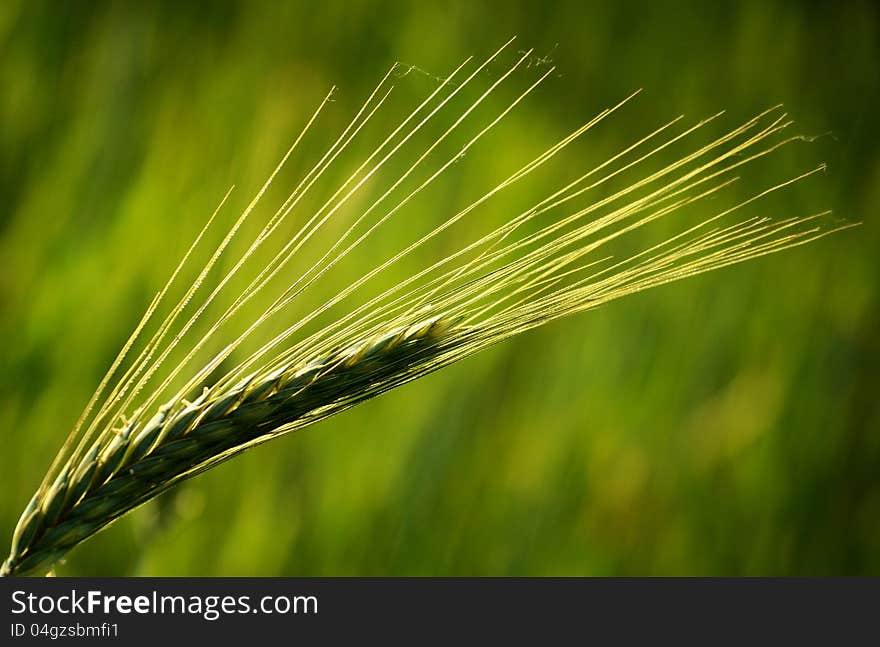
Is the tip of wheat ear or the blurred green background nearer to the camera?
the tip of wheat ear

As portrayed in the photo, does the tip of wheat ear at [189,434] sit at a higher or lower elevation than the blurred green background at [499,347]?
lower

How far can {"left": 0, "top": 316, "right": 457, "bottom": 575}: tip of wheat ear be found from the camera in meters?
0.54

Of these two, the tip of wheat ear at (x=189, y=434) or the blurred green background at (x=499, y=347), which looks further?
the blurred green background at (x=499, y=347)

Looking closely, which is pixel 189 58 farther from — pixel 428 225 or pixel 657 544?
pixel 657 544

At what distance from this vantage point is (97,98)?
1.31 metres

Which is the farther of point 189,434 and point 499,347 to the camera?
point 499,347

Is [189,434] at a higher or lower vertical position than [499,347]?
lower

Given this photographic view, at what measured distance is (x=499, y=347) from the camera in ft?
4.56

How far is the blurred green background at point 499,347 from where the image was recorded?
1214 mm

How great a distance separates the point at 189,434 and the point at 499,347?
0.88m

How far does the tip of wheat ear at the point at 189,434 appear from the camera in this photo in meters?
0.54

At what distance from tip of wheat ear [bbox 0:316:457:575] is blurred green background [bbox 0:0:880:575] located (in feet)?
1.65

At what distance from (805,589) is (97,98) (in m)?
1.63

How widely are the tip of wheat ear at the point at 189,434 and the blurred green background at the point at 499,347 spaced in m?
0.50
